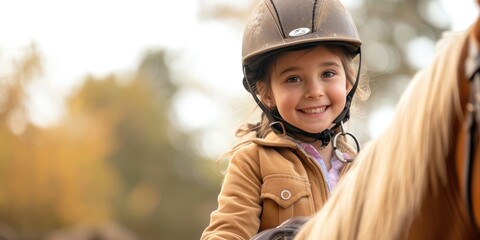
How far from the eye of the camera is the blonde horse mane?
223 cm

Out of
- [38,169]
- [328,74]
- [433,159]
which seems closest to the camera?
[433,159]

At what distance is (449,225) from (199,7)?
4385cm

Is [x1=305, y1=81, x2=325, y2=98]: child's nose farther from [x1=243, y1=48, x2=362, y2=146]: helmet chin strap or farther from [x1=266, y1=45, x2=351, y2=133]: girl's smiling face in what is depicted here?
[x1=243, y1=48, x2=362, y2=146]: helmet chin strap

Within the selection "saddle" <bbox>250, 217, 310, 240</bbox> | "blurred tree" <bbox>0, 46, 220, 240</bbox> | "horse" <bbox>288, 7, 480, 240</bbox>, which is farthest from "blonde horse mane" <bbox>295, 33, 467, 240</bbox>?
"blurred tree" <bbox>0, 46, 220, 240</bbox>

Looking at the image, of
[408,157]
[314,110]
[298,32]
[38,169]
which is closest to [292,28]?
[298,32]

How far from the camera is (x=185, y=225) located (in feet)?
173

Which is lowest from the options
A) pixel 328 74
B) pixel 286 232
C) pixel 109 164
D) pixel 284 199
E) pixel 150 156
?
pixel 286 232

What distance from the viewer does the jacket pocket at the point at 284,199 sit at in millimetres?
3525

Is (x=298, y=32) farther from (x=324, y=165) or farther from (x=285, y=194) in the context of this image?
(x=285, y=194)

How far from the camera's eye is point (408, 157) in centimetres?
228

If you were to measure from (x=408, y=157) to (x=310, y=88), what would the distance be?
148 centimetres

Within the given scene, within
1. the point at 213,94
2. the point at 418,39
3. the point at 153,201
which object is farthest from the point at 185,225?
the point at 418,39

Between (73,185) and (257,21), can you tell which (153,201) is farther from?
(257,21)

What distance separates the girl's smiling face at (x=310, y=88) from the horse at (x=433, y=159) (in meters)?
1.33
